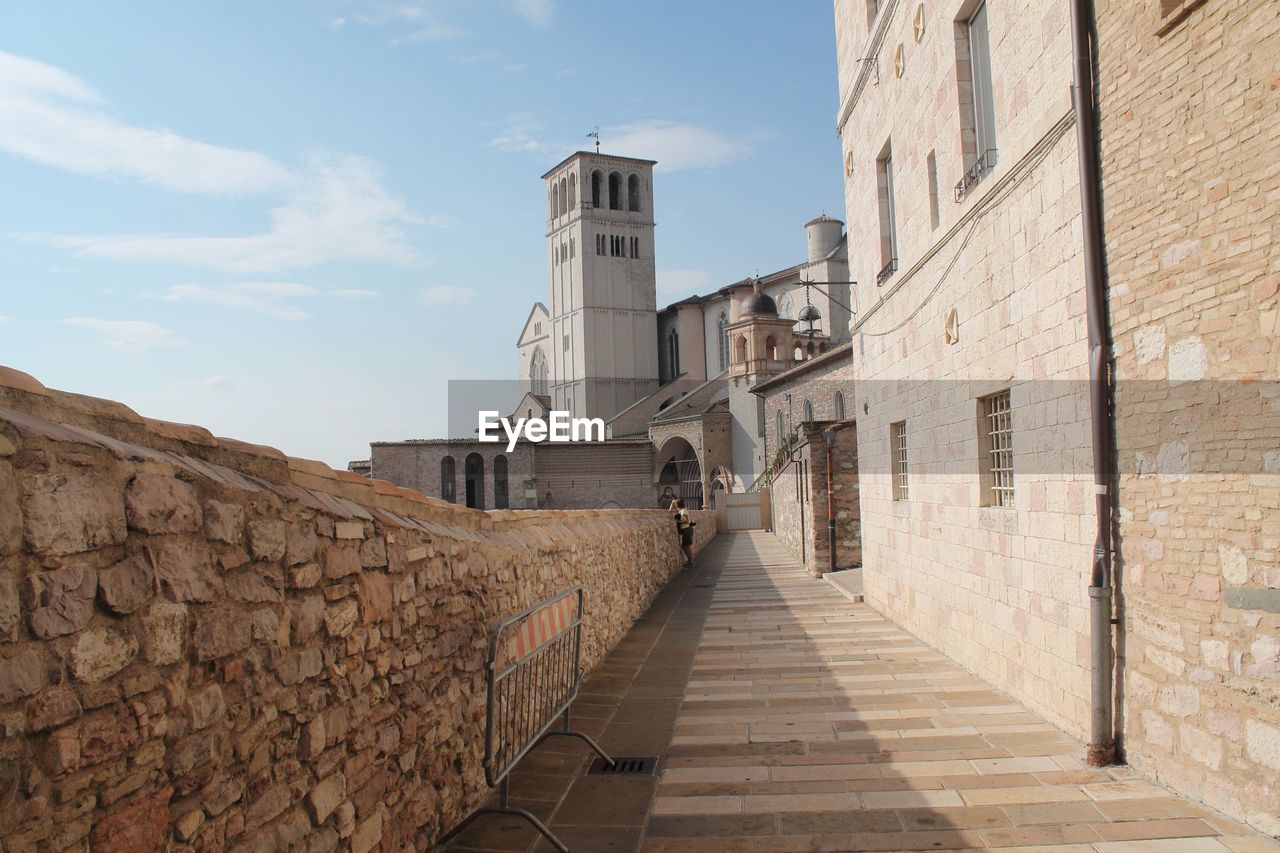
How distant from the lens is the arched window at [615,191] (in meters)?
76.2

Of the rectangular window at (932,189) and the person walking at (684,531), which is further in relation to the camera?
the person walking at (684,531)

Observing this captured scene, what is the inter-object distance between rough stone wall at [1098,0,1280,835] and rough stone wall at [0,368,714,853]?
3.63 m

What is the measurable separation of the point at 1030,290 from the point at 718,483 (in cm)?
4894

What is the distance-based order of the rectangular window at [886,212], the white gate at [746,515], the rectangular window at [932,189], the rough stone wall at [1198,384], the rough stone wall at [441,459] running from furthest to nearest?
the rough stone wall at [441,459] < the white gate at [746,515] < the rectangular window at [886,212] < the rectangular window at [932,189] < the rough stone wall at [1198,384]

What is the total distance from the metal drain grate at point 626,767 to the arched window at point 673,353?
7047cm

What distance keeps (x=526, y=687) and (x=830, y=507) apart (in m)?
12.5

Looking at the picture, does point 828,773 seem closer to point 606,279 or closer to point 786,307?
point 786,307

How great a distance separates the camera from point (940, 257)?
9211 millimetres

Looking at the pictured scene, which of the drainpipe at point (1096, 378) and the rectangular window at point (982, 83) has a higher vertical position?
the rectangular window at point (982, 83)

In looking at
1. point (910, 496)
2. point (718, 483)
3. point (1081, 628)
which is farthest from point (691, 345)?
point (1081, 628)

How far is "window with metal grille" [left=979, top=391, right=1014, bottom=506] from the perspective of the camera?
7.93m

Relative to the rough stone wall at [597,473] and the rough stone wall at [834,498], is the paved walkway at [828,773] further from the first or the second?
the rough stone wall at [597,473]

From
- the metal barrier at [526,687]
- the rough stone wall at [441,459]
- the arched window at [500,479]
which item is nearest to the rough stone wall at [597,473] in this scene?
the rough stone wall at [441,459]

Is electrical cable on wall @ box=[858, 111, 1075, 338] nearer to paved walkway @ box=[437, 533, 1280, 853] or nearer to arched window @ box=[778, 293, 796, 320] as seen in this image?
paved walkway @ box=[437, 533, 1280, 853]
